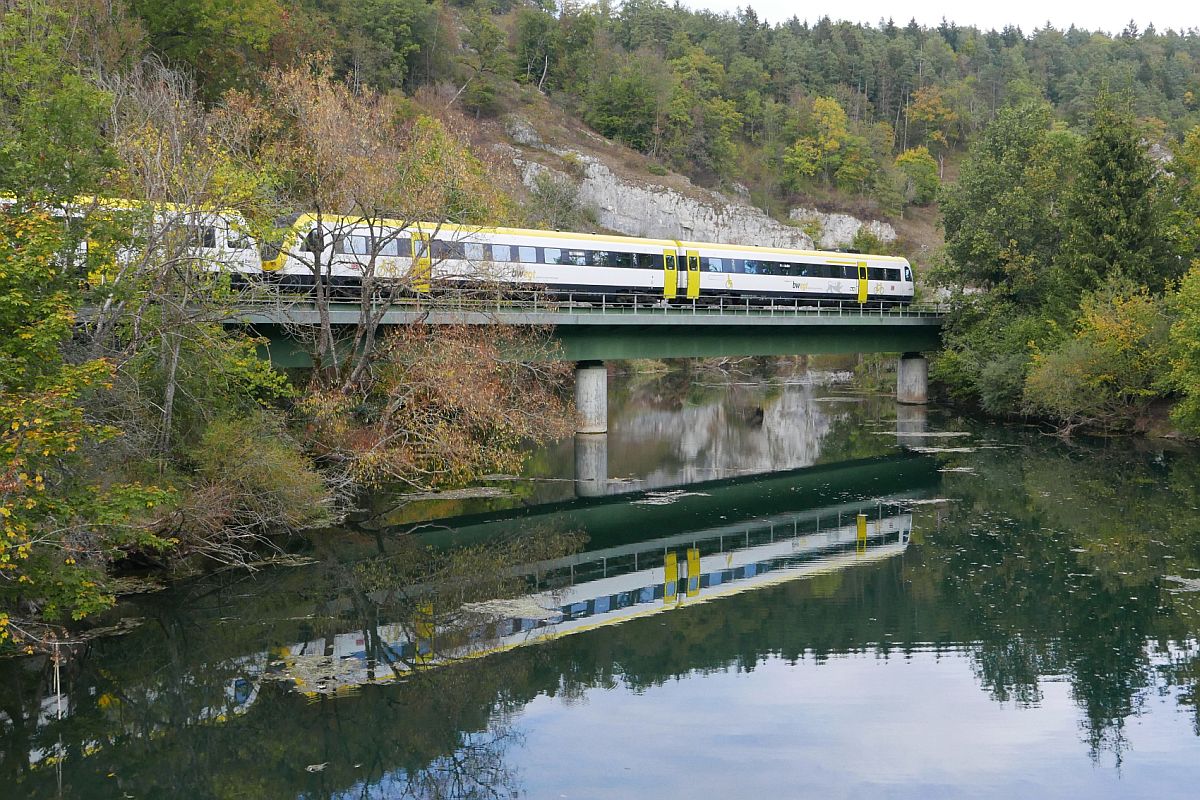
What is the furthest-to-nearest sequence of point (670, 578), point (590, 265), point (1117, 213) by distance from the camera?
point (1117, 213) → point (590, 265) → point (670, 578)

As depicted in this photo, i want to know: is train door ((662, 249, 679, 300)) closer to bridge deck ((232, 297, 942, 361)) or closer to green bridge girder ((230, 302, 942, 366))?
bridge deck ((232, 297, 942, 361))

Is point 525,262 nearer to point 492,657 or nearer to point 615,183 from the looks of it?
point 492,657

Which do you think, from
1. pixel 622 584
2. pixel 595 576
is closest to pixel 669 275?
pixel 595 576

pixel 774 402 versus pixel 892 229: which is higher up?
pixel 892 229

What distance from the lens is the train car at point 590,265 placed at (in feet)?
104

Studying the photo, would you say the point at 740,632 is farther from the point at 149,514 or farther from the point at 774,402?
the point at 774,402

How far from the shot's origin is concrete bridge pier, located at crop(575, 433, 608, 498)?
32.9 meters

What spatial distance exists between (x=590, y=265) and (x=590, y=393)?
17.2 feet

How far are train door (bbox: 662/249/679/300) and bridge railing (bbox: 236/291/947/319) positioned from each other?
0.45 meters

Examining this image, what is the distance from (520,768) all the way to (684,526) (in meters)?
14.6

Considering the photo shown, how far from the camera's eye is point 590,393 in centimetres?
4447

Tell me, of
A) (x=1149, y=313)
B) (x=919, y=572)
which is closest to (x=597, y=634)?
(x=919, y=572)

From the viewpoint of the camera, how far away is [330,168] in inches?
1053

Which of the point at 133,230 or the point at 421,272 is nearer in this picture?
the point at 133,230
